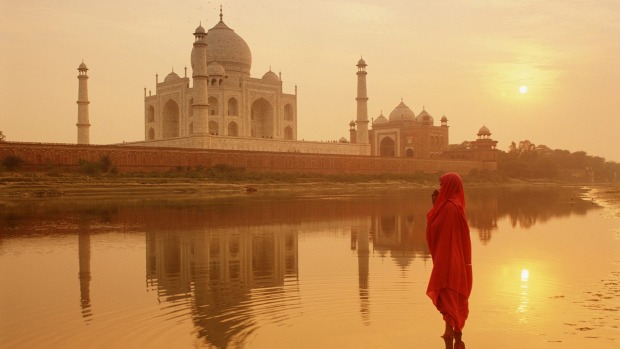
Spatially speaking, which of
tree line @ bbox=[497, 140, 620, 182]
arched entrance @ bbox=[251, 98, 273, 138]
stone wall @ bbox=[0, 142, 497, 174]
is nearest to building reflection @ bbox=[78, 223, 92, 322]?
stone wall @ bbox=[0, 142, 497, 174]

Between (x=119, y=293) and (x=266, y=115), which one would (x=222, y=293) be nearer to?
(x=119, y=293)

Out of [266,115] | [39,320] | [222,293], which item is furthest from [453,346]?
[266,115]

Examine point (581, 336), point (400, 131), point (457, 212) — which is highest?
point (400, 131)

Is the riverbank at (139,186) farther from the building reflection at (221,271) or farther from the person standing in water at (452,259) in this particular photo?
the person standing in water at (452,259)

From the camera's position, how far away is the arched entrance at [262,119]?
4212cm

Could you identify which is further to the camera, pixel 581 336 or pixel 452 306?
pixel 581 336

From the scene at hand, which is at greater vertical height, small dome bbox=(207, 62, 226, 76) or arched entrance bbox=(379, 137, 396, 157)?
small dome bbox=(207, 62, 226, 76)

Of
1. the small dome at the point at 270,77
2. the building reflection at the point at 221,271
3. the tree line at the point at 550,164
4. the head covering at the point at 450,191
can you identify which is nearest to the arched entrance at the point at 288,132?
the small dome at the point at 270,77

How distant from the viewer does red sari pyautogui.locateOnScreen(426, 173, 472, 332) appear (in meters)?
4.09

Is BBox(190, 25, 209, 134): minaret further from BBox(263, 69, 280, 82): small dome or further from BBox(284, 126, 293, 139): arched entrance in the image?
BBox(284, 126, 293, 139): arched entrance

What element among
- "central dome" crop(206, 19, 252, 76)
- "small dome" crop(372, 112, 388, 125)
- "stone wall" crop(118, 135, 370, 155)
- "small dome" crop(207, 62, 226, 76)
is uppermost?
"central dome" crop(206, 19, 252, 76)

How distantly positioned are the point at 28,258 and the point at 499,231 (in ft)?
24.7

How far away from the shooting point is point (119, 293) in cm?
588

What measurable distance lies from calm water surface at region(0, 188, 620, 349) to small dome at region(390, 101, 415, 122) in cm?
4223
